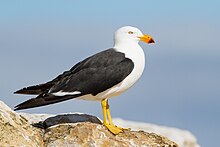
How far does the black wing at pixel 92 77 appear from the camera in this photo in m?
11.2

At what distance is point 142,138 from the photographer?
11320mm

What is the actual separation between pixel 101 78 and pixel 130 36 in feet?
3.73

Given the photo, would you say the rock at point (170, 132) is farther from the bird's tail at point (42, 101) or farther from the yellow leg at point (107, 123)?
the bird's tail at point (42, 101)

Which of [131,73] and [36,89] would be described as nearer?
[131,73]

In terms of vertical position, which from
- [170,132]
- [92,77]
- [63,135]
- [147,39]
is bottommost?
[170,132]

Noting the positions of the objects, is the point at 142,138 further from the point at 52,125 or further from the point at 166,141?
the point at 52,125

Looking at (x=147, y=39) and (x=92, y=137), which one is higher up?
(x=147, y=39)

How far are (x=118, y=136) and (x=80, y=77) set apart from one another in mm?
1272

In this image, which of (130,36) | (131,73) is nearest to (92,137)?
(131,73)

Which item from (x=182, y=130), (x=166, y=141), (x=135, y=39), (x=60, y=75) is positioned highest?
(x=135, y=39)

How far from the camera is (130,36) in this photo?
11.8m

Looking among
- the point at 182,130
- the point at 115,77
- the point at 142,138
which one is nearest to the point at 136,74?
the point at 115,77

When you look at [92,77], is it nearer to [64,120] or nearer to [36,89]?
[64,120]

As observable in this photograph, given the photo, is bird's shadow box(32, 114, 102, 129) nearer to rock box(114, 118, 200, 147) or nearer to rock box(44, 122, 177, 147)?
rock box(44, 122, 177, 147)
